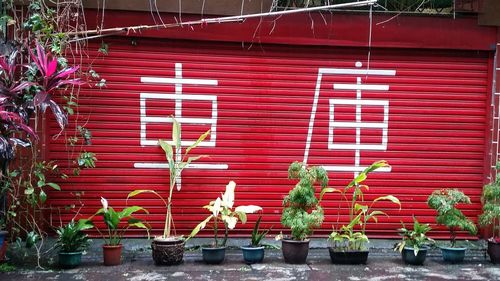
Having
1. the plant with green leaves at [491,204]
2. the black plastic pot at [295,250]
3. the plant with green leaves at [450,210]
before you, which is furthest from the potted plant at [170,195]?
the plant with green leaves at [491,204]

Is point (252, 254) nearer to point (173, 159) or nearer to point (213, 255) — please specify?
point (213, 255)

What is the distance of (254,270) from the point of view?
611 cm

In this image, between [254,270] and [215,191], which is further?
[215,191]

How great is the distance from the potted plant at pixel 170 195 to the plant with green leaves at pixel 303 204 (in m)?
1.32

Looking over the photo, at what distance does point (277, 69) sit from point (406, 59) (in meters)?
1.91

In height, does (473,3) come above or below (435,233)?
above

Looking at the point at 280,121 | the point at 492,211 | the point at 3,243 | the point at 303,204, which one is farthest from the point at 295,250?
the point at 3,243

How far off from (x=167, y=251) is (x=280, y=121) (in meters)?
2.49

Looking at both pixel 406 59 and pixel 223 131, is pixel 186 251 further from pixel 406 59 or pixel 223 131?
pixel 406 59

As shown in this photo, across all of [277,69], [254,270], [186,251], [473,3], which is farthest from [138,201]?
[473,3]

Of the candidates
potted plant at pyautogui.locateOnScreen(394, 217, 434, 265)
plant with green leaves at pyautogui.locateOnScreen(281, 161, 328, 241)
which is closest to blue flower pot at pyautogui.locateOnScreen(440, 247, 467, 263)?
potted plant at pyautogui.locateOnScreen(394, 217, 434, 265)

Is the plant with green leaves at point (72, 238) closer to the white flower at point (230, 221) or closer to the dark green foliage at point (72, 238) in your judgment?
the dark green foliage at point (72, 238)

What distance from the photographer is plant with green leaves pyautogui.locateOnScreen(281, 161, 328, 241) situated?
20.4 feet

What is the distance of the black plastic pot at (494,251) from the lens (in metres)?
6.52
